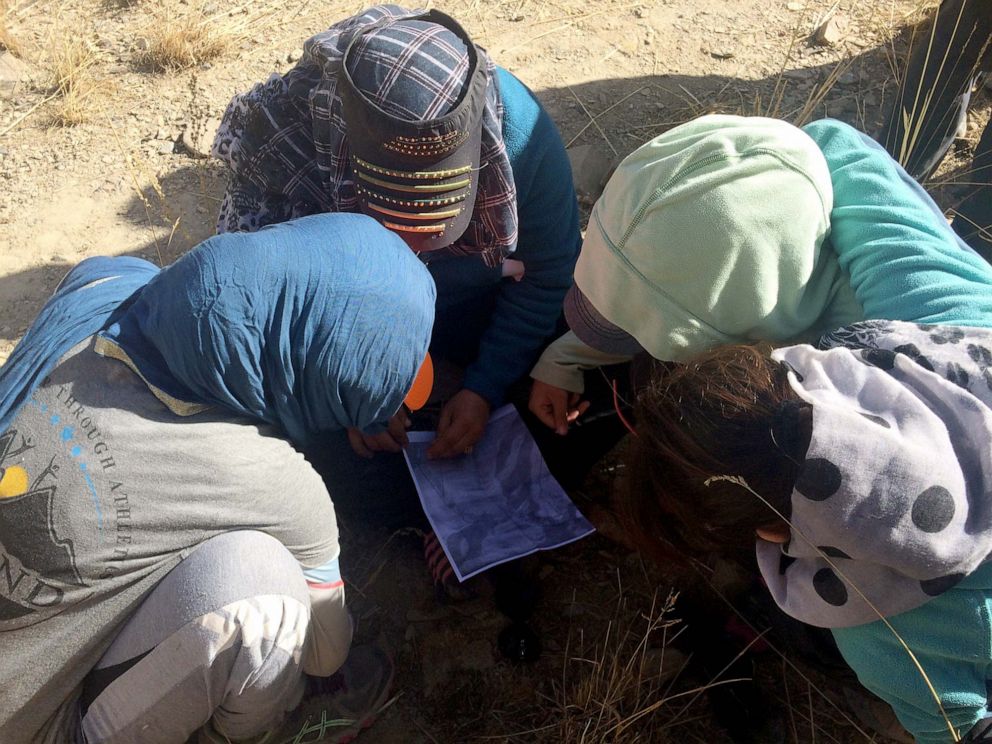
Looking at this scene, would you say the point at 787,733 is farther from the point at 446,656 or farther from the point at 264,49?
the point at 264,49

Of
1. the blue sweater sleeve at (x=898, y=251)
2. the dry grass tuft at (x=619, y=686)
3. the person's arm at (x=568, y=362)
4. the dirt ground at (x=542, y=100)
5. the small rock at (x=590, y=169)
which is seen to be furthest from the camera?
the small rock at (x=590, y=169)

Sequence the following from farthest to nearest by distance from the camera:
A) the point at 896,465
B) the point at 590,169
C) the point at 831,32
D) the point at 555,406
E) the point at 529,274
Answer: the point at 831,32 < the point at 590,169 < the point at 529,274 < the point at 555,406 < the point at 896,465

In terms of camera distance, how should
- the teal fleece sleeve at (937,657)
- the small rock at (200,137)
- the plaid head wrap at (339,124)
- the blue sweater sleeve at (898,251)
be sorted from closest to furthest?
the teal fleece sleeve at (937,657) → the blue sweater sleeve at (898,251) → the plaid head wrap at (339,124) → the small rock at (200,137)

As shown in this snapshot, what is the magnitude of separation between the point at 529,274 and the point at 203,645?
130 cm

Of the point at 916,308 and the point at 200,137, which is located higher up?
the point at 916,308

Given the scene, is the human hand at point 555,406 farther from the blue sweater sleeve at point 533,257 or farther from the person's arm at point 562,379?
the blue sweater sleeve at point 533,257

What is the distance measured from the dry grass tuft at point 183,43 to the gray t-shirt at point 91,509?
2.63 meters

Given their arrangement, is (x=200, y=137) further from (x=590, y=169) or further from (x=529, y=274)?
(x=529, y=274)

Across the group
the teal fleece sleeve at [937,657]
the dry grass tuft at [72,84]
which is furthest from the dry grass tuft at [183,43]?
the teal fleece sleeve at [937,657]

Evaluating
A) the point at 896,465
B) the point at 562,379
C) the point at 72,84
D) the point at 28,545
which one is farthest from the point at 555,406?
the point at 72,84

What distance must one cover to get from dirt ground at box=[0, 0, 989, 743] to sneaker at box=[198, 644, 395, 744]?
0.07 m

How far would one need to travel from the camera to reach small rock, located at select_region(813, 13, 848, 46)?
3.61m

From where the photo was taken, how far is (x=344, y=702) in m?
2.03

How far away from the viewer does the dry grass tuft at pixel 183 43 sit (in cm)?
352
